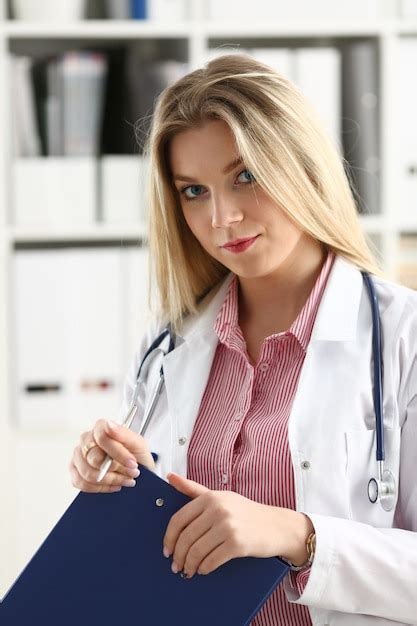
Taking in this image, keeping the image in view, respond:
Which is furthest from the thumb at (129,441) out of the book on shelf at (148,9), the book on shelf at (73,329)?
the book on shelf at (148,9)

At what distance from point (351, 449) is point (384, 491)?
71 mm

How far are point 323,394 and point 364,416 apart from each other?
64mm

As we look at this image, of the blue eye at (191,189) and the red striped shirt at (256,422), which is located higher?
the blue eye at (191,189)

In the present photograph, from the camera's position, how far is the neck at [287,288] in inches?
59.7

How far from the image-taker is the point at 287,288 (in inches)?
60.5

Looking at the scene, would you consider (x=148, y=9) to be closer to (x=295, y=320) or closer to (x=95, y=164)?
(x=95, y=164)

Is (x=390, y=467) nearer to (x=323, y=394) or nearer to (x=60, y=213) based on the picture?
(x=323, y=394)

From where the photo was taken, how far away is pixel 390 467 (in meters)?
1.32

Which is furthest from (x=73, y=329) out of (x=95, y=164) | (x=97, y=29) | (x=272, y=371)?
(x=272, y=371)

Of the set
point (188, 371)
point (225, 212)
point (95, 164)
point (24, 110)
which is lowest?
point (188, 371)

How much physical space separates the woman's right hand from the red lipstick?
320 millimetres

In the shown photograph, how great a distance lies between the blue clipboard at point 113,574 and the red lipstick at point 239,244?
0.37 metres

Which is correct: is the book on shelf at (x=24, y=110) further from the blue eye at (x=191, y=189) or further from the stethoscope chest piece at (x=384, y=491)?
the stethoscope chest piece at (x=384, y=491)

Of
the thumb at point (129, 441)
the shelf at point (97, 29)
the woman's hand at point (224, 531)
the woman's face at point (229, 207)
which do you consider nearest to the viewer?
the woman's hand at point (224, 531)
